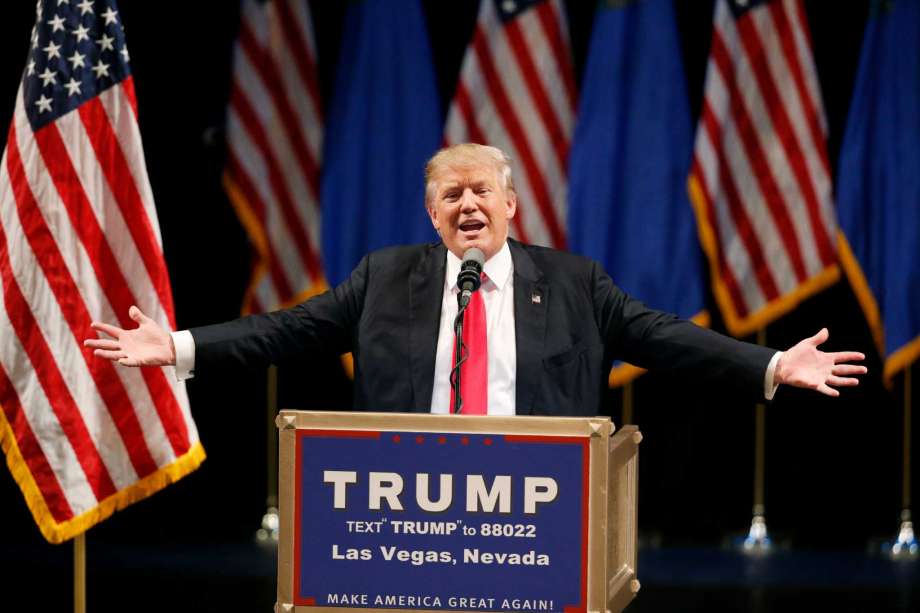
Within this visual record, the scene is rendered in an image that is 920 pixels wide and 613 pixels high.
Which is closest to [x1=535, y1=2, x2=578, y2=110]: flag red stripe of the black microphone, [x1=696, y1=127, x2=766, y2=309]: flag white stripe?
[x1=696, y1=127, x2=766, y2=309]: flag white stripe

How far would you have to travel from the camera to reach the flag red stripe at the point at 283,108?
660 cm

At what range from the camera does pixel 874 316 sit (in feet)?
20.8

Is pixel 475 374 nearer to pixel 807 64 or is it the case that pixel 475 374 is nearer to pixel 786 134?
pixel 786 134

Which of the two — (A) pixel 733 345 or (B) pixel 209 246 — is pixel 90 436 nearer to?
(A) pixel 733 345

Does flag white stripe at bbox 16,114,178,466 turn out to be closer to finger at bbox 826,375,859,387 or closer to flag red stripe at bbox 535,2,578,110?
finger at bbox 826,375,859,387

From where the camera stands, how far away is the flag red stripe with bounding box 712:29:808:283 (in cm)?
640

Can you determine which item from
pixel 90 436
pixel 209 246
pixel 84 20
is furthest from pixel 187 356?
pixel 209 246

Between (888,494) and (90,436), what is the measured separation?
163 inches

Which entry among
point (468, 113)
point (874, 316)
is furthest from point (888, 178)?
point (468, 113)

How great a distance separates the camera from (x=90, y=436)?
429 cm

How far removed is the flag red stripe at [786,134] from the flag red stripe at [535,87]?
0.93 m

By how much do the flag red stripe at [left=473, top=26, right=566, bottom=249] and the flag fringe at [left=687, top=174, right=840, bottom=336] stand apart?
2.09 feet

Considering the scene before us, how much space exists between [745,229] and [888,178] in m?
0.69

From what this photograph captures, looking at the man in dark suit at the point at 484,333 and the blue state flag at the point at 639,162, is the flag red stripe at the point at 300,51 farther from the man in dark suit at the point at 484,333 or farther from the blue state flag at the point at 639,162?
the man in dark suit at the point at 484,333
